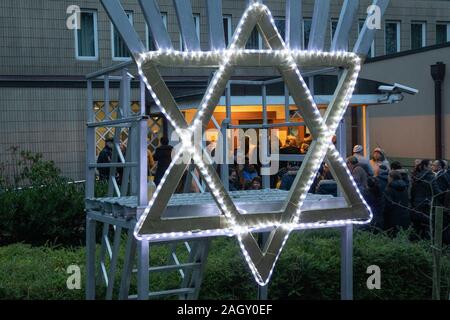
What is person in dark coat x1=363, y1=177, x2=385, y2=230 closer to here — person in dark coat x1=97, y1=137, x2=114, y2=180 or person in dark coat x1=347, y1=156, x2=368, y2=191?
person in dark coat x1=347, y1=156, x2=368, y2=191

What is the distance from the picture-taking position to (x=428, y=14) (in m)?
29.1

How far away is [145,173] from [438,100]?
16983 millimetres

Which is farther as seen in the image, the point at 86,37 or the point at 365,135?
the point at 86,37

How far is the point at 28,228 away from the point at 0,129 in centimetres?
1228

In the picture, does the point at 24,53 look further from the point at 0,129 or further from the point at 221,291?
the point at 221,291

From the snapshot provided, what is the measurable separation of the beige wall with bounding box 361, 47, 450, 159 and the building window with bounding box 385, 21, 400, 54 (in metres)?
4.23

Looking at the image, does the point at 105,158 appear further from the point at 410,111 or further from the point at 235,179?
the point at 410,111

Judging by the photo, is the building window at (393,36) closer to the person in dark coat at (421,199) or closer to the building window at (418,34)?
the building window at (418,34)

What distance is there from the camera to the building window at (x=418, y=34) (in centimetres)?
2900

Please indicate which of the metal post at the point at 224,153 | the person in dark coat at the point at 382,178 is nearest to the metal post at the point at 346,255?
the metal post at the point at 224,153

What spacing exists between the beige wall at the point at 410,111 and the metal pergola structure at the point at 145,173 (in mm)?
15015

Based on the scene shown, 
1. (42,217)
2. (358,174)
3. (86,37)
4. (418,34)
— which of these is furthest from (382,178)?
(418,34)

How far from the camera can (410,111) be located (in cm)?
2294
